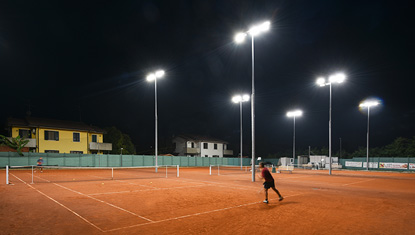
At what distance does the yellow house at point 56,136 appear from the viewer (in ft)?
130

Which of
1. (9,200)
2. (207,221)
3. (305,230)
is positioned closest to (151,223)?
(207,221)

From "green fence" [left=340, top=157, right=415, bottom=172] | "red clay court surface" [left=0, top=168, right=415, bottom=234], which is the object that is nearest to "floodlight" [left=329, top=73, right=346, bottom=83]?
"red clay court surface" [left=0, top=168, right=415, bottom=234]

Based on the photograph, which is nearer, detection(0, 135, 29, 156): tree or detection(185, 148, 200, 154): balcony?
detection(0, 135, 29, 156): tree

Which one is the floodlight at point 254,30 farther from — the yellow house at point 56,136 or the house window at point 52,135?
the house window at point 52,135

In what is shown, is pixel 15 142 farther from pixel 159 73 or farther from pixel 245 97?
pixel 245 97

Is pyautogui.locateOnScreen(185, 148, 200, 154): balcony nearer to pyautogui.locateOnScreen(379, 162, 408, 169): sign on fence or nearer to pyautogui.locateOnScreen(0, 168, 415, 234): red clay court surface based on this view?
pyautogui.locateOnScreen(379, 162, 408, 169): sign on fence

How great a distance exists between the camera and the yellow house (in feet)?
130

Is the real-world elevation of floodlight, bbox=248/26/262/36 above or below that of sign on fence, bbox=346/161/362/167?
above

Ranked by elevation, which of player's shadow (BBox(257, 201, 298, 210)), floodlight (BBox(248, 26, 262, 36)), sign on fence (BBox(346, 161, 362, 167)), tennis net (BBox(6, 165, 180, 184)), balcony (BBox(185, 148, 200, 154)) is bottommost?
sign on fence (BBox(346, 161, 362, 167))

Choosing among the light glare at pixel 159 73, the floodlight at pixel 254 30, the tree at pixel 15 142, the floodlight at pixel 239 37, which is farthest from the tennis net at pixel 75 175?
the floodlight at pixel 254 30

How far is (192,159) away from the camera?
5066 cm

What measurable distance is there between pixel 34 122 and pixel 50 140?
11.9ft

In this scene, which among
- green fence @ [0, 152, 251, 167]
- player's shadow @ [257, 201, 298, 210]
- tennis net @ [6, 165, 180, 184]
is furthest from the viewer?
green fence @ [0, 152, 251, 167]

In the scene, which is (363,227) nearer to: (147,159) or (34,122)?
(147,159)
